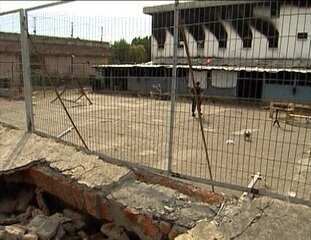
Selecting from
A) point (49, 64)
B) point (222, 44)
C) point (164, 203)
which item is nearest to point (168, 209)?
point (164, 203)

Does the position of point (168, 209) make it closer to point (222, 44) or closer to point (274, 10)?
point (222, 44)

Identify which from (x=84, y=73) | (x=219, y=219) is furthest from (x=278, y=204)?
(x=84, y=73)

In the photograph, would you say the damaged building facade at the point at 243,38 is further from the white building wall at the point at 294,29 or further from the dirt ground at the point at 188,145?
the dirt ground at the point at 188,145

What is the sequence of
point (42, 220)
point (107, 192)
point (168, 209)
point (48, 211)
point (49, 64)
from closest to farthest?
point (168, 209) → point (107, 192) → point (42, 220) → point (48, 211) → point (49, 64)

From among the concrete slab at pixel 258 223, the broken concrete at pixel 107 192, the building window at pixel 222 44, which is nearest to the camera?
the concrete slab at pixel 258 223

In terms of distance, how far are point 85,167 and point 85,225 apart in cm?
81

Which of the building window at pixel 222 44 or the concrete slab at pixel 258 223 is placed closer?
the concrete slab at pixel 258 223

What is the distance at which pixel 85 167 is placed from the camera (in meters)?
4.96

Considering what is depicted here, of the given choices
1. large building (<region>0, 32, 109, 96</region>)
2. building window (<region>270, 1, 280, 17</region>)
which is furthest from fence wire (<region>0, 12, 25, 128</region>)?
building window (<region>270, 1, 280, 17</region>)

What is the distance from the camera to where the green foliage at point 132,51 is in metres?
4.97

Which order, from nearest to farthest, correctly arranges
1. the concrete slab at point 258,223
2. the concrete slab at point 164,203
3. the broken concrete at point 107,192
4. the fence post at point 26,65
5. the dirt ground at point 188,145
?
the concrete slab at point 258,223
the concrete slab at point 164,203
the broken concrete at point 107,192
the fence post at point 26,65
the dirt ground at point 188,145

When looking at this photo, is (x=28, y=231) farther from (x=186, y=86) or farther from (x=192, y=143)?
(x=192, y=143)

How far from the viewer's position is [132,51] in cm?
526

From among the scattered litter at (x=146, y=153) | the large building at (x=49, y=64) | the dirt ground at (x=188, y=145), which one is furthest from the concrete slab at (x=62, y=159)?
the scattered litter at (x=146, y=153)
